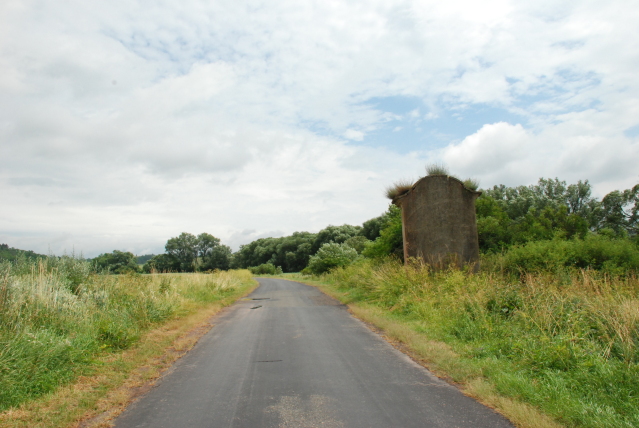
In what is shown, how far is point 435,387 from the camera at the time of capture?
589 cm

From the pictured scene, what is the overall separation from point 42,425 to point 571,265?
1503 centimetres

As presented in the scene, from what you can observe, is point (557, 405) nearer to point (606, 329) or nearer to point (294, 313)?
point (606, 329)

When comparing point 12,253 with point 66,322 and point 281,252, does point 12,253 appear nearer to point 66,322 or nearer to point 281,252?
point 66,322

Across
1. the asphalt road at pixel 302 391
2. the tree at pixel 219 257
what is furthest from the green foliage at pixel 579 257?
the tree at pixel 219 257

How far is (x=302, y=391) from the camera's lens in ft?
18.7

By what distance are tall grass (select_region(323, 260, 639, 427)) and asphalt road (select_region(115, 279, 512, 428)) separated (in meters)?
0.90

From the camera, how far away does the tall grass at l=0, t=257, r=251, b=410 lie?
5.82m

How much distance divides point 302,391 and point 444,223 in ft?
39.7

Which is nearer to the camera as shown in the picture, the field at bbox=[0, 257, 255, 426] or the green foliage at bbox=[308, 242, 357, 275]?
the field at bbox=[0, 257, 255, 426]

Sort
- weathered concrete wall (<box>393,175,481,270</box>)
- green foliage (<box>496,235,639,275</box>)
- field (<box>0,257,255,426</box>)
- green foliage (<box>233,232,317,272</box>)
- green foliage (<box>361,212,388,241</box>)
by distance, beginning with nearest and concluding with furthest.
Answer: field (<box>0,257,255,426</box>) → green foliage (<box>496,235,639,275</box>) → weathered concrete wall (<box>393,175,481,270</box>) → green foliage (<box>361,212,388,241</box>) → green foliage (<box>233,232,317,272</box>)

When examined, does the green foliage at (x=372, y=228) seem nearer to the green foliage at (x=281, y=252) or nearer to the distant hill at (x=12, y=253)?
the green foliage at (x=281, y=252)

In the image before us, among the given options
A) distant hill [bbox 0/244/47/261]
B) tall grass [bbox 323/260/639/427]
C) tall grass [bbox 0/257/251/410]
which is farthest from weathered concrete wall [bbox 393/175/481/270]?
distant hill [bbox 0/244/47/261]

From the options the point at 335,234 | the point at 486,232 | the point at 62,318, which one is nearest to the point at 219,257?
the point at 335,234

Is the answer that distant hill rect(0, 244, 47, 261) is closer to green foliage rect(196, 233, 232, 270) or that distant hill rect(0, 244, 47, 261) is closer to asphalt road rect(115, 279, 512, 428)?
asphalt road rect(115, 279, 512, 428)
